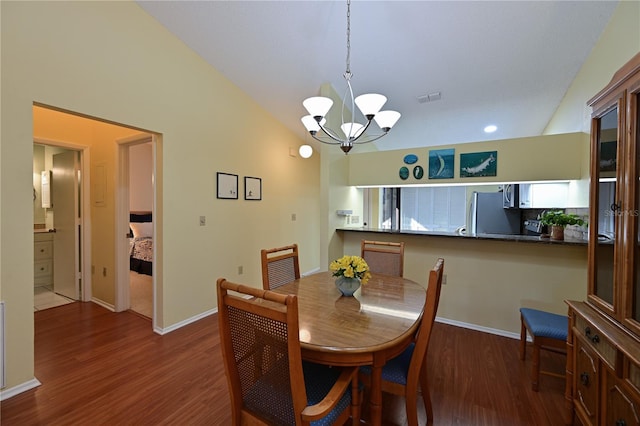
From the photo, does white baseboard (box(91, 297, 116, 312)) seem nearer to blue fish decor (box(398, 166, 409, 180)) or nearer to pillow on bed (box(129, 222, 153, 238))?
pillow on bed (box(129, 222, 153, 238))

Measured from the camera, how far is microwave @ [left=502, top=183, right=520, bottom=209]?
13.9 feet

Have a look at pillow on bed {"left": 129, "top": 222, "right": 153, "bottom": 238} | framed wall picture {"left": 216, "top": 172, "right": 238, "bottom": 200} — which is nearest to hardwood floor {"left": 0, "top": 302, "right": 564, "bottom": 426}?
framed wall picture {"left": 216, "top": 172, "right": 238, "bottom": 200}

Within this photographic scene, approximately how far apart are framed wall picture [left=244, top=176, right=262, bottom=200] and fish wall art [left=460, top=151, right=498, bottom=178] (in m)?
2.69

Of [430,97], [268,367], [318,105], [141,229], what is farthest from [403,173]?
[141,229]

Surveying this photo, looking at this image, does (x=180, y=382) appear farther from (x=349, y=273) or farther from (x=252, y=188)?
(x=252, y=188)

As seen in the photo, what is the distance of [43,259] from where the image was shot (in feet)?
13.4

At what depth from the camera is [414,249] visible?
3262 mm

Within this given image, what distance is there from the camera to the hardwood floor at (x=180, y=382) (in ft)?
5.71

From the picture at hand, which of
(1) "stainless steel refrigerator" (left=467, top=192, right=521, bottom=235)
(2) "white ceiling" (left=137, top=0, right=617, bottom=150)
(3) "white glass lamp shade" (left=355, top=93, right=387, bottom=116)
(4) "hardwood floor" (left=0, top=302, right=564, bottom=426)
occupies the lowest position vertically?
(4) "hardwood floor" (left=0, top=302, right=564, bottom=426)

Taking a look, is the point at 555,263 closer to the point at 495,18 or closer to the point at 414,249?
the point at 414,249

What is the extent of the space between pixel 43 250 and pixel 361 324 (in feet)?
16.6

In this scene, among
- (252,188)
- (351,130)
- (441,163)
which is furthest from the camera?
(252,188)

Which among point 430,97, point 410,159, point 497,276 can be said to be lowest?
point 497,276

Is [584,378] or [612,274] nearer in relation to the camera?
[612,274]
